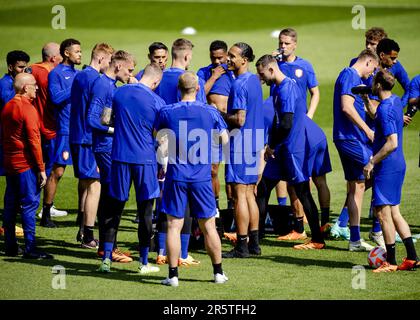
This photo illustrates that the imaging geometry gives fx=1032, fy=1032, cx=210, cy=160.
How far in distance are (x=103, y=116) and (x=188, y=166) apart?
4.95ft

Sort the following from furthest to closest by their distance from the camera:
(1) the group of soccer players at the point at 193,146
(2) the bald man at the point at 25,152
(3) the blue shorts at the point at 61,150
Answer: (3) the blue shorts at the point at 61,150
(2) the bald man at the point at 25,152
(1) the group of soccer players at the point at 193,146

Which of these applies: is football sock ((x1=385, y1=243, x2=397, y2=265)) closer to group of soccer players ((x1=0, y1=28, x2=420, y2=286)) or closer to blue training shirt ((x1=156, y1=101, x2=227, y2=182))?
group of soccer players ((x1=0, y1=28, x2=420, y2=286))

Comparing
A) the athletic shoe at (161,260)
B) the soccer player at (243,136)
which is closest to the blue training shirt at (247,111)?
the soccer player at (243,136)

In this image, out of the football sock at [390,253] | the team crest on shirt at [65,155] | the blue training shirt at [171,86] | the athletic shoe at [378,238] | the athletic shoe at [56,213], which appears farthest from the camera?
the athletic shoe at [56,213]

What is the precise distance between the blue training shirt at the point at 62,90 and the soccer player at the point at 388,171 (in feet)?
14.8

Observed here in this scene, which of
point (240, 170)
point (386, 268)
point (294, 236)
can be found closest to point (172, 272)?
point (240, 170)

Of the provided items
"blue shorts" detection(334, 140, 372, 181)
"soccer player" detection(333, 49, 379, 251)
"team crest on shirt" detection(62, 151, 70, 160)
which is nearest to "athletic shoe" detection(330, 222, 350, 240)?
"soccer player" detection(333, 49, 379, 251)

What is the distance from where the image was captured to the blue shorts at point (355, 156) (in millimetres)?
12492

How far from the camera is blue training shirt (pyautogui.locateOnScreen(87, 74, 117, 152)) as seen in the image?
462 inches

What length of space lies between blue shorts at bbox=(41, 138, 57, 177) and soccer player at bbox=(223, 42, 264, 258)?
3.46 m

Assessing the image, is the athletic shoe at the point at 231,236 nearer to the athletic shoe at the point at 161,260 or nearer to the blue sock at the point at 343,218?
the blue sock at the point at 343,218

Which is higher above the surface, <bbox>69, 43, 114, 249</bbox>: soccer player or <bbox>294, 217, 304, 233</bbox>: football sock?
<bbox>69, 43, 114, 249</bbox>: soccer player

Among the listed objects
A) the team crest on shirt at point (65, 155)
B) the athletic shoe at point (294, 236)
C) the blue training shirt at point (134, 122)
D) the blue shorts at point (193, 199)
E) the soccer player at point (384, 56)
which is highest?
the soccer player at point (384, 56)
